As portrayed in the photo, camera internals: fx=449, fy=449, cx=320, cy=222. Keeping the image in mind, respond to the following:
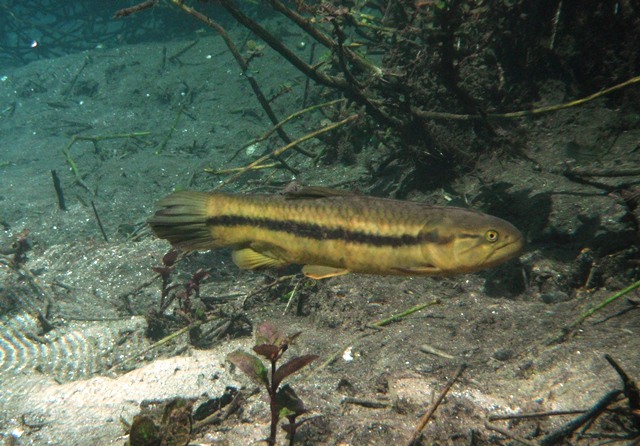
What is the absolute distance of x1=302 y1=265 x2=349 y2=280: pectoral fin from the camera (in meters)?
2.30

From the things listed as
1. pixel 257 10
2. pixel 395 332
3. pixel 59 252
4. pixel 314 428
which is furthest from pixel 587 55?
pixel 257 10

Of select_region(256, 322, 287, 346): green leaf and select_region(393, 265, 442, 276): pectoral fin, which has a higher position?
select_region(393, 265, 442, 276): pectoral fin

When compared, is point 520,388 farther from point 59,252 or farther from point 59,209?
point 59,209

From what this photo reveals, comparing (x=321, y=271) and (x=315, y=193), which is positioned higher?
(x=315, y=193)

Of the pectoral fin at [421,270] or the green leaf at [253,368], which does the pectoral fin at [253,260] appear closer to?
the green leaf at [253,368]

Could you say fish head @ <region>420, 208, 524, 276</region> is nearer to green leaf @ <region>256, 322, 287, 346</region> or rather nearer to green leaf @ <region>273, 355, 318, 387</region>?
green leaf @ <region>273, 355, 318, 387</region>

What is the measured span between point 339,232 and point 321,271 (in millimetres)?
230

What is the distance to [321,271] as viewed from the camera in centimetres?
236

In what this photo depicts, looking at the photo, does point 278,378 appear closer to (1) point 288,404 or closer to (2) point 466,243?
(1) point 288,404

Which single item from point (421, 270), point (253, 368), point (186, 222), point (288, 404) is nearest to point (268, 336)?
point (253, 368)

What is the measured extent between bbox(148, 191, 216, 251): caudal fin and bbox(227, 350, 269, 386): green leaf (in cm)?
64

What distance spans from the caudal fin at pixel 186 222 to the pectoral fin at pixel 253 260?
16cm

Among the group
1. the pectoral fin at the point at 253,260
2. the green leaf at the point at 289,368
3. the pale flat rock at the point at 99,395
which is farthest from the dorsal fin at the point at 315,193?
the pale flat rock at the point at 99,395


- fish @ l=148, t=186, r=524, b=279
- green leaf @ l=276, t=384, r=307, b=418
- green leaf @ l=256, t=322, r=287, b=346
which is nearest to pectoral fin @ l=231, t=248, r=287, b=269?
fish @ l=148, t=186, r=524, b=279
